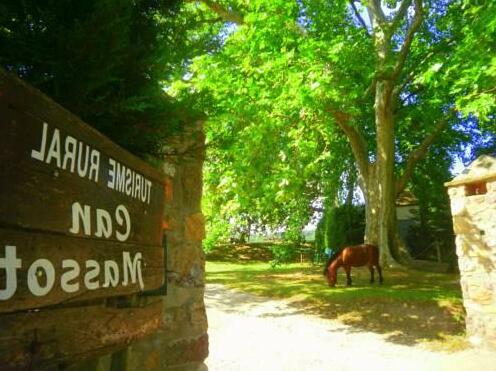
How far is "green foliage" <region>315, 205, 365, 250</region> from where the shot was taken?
21.3m

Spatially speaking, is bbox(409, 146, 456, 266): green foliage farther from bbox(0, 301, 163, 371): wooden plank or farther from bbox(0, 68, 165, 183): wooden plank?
bbox(0, 68, 165, 183): wooden plank

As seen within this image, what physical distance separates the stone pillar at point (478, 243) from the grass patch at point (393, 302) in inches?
20.1

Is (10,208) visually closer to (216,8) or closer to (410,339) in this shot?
(410,339)

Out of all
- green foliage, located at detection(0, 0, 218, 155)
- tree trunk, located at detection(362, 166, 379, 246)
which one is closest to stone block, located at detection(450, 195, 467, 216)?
green foliage, located at detection(0, 0, 218, 155)

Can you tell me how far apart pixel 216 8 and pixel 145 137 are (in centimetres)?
1238

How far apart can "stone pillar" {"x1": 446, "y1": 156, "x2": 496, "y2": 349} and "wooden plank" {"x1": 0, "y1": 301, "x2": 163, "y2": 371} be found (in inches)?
252

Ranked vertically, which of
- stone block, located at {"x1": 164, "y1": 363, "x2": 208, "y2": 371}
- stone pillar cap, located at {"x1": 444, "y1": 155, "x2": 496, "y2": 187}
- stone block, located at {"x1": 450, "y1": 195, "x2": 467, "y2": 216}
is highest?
stone pillar cap, located at {"x1": 444, "y1": 155, "x2": 496, "y2": 187}

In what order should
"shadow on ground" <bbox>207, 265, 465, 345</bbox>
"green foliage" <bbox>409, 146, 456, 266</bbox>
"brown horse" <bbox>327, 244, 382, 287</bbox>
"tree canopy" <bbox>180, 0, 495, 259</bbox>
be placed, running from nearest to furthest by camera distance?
"shadow on ground" <bbox>207, 265, 465, 345</bbox>, "tree canopy" <bbox>180, 0, 495, 259</bbox>, "brown horse" <bbox>327, 244, 382, 287</bbox>, "green foliage" <bbox>409, 146, 456, 266</bbox>

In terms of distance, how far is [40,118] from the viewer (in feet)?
4.85

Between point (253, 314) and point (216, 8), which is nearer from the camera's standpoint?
point (253, 314)

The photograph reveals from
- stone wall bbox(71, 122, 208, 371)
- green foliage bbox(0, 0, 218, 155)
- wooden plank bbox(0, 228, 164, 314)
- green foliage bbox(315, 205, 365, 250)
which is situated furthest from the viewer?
green foliage bbox(315, 205, 365, 250)

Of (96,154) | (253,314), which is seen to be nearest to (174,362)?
(96,154)

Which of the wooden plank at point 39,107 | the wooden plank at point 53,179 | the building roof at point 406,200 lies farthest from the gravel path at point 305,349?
the building roof at point 406,200

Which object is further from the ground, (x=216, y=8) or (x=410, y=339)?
(x=216, y=8)
